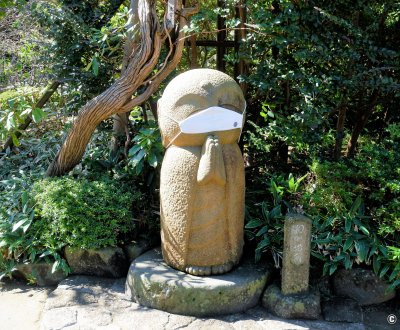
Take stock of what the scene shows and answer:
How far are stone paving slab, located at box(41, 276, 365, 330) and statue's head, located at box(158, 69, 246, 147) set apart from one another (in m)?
1.25

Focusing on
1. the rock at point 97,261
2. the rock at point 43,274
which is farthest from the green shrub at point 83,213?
the rock at point 43,274

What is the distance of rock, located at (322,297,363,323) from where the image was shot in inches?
122

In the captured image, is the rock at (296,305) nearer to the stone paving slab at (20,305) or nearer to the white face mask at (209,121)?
the white face mask at (209,121)

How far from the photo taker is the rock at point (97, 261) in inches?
140

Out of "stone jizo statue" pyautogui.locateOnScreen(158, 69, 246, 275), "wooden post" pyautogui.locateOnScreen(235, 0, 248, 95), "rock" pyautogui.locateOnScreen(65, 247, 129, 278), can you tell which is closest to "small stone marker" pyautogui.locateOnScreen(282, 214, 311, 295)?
"stone jizo statue" pyautogui.locateOnScreen(158, 69, 246, 275)

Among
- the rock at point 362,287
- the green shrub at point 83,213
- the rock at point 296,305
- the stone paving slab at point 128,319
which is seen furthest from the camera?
the green shrub at point 83,213

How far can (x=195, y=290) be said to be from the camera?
9.87ft

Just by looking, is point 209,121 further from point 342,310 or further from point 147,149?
point 342,310

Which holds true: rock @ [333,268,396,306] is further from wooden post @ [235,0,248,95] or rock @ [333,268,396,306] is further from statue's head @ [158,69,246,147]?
wooden post @ [235,0,248,95]

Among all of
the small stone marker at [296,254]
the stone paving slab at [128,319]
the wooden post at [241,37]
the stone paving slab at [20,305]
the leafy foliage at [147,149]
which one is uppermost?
the wooden post at [241,37]

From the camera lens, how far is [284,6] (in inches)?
140

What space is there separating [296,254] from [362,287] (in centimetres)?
72

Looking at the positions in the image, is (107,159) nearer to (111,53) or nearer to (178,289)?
(111,53)

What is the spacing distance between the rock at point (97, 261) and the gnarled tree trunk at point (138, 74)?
3.34 feet
